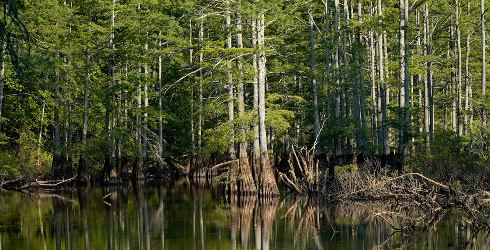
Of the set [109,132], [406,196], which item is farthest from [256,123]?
[109,132]

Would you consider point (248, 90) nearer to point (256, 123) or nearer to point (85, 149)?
point (85, 149)

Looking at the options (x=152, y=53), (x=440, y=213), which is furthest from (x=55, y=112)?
(x=440, y=213)

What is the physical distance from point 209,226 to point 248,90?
20.5 metres

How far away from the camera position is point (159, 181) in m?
39.6

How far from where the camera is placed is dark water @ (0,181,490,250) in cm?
1545

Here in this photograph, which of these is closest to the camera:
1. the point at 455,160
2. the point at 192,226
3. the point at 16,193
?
the point at 192,226

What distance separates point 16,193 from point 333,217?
16.2 m

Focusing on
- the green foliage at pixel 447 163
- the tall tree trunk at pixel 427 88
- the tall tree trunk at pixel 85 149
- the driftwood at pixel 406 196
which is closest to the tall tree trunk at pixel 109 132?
the tall tree trunk at pixel 85 149

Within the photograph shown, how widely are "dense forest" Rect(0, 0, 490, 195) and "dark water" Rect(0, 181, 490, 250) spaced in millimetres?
2828

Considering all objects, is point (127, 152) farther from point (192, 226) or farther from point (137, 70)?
point (192, 226)

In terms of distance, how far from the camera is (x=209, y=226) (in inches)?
750

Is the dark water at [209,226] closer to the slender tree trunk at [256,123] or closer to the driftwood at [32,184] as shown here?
the slender tree trunk at [256,123]

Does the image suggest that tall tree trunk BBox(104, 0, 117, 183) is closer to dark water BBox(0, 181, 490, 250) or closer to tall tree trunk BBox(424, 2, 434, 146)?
dark water BBox(0, 181, 490, 250)

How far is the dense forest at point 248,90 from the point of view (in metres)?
26.3
